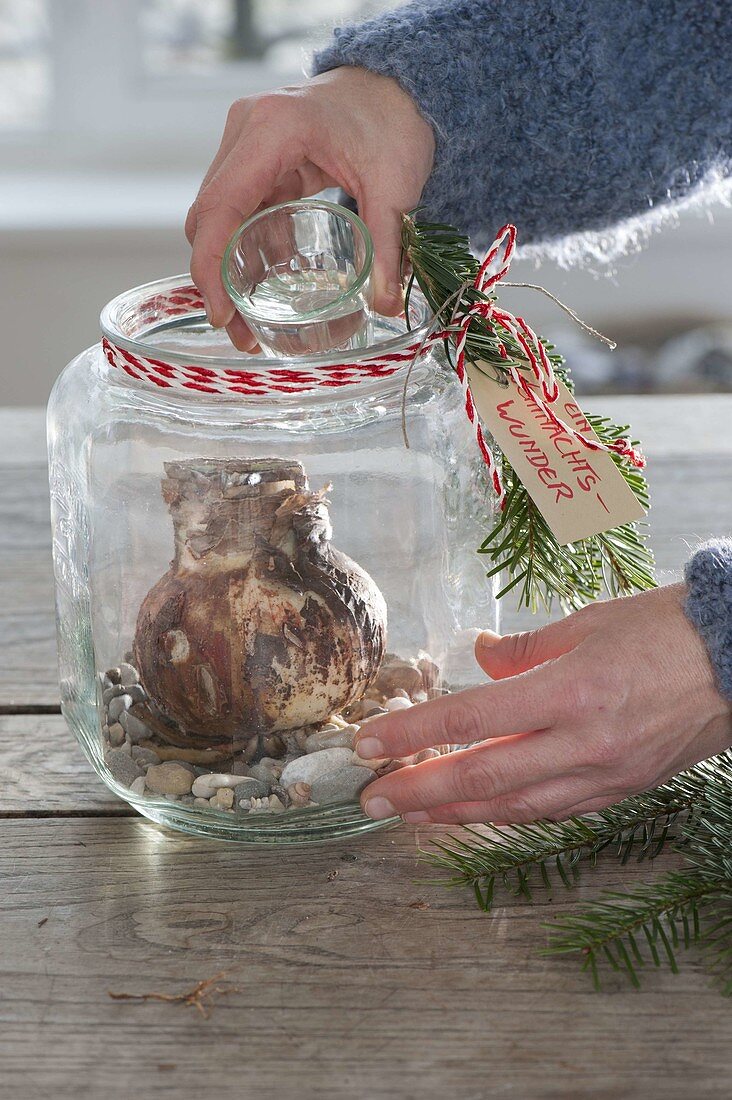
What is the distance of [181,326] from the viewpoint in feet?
2.12

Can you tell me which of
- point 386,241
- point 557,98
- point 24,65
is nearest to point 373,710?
point 386,241

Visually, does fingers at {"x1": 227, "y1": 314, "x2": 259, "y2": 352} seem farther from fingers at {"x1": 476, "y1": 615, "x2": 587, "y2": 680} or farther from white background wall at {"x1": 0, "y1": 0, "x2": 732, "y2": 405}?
white background wall at {"x1": 0, "y1": 0, "x2": 732, "y2": 405}

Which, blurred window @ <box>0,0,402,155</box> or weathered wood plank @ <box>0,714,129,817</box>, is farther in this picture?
blurred window @ <box>0,0,402,155</box>

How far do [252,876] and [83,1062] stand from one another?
0.40 ft

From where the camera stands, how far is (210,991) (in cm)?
47

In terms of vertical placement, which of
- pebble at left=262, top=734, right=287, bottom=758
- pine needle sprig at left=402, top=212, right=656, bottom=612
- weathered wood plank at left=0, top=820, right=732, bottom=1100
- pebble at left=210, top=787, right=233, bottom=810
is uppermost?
pine needle sprig at left=402, top=212, right=656, bottom=612

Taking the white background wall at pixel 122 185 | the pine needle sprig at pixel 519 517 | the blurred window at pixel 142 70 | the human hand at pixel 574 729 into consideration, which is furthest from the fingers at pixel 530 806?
the blurred window at pixel 142 70

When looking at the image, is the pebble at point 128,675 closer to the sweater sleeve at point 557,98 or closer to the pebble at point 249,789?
the pebble at point 249,789

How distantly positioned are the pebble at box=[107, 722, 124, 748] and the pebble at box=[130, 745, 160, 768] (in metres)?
0.01

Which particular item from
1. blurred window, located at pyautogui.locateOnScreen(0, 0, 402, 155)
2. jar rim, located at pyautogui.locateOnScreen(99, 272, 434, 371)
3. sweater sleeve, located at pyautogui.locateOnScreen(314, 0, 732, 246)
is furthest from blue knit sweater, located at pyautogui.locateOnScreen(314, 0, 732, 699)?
blurred window, located at pyautogui.locateOnScreen(0, 0, 402, 155)

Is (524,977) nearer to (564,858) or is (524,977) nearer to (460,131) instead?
(564,858)

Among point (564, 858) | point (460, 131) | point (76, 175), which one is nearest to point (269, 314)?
point (460, 131)

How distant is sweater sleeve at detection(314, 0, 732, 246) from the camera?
63 centimetres

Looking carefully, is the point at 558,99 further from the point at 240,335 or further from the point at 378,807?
the point at 378,807
